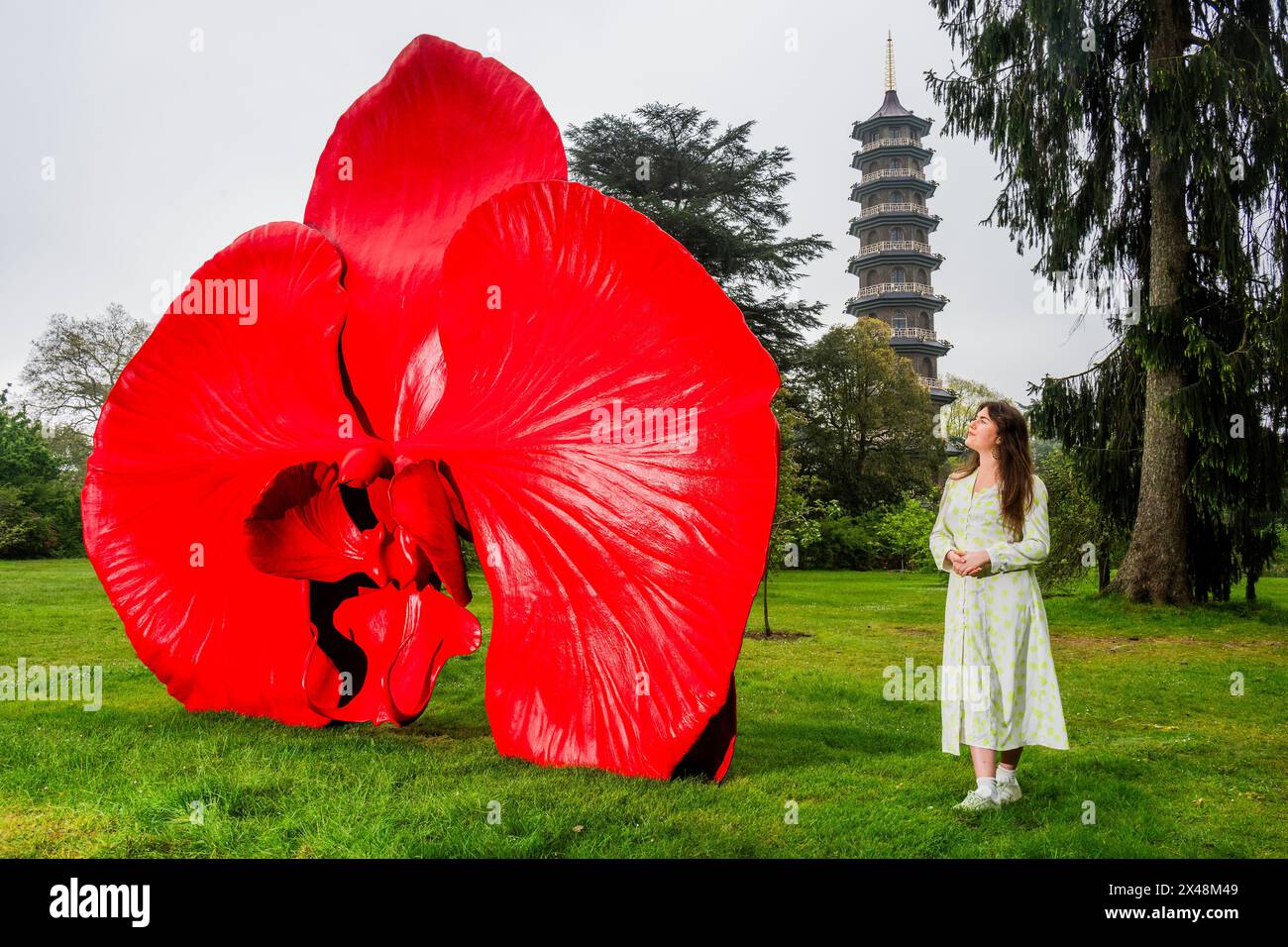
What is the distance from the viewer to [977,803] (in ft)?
12.6

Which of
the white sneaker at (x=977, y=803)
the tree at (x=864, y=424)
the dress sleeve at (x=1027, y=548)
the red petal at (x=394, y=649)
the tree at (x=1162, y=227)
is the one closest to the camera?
the white sneaker at (x=977, y=803)

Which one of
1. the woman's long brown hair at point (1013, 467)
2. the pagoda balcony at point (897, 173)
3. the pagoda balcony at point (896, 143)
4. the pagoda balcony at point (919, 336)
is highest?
the pagoda balcony at point (896, 143)

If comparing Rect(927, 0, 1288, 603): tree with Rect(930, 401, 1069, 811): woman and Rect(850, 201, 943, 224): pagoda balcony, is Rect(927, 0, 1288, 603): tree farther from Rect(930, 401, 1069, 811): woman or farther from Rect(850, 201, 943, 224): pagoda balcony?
Rect(850, 201, 943, 224): pagoda balcony

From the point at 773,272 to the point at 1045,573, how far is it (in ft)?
35.9

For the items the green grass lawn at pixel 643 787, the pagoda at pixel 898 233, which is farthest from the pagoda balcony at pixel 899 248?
the green grass lawn at pixel 643 787

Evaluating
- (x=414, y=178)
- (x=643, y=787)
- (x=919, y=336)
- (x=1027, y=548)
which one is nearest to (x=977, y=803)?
(x=1027, y=548)

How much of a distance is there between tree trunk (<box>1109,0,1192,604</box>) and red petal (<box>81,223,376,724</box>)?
1248 centimetres

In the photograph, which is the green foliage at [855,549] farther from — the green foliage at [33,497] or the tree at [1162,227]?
the green foliage at [33,497]

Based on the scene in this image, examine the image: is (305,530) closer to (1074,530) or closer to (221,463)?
(221,463)

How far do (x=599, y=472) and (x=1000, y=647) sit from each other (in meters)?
1.85

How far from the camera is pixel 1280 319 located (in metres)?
12.3

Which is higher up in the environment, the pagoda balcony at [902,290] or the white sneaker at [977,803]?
the pagoda balcony at [902,290]

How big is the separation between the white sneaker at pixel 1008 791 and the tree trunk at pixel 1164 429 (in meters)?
11.2

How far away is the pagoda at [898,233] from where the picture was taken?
4350cm
